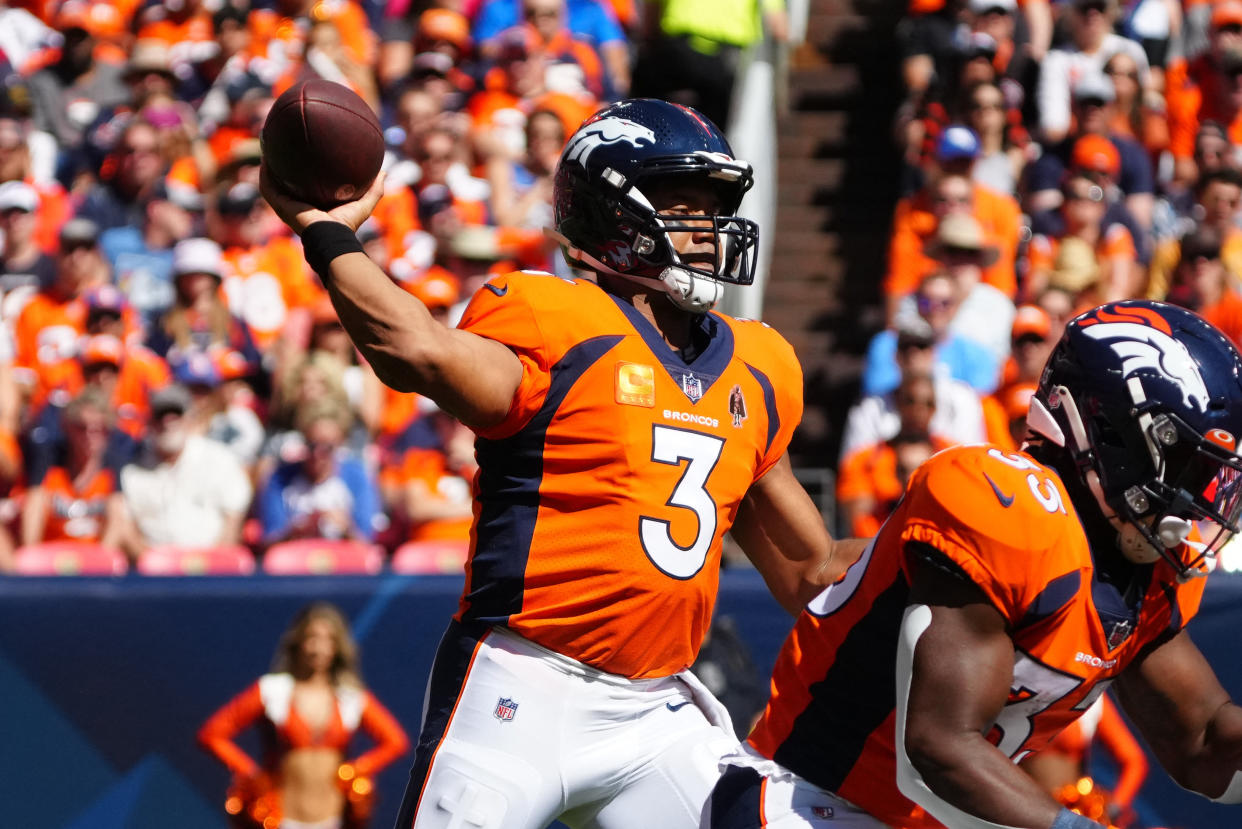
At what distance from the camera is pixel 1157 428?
8.54 feet

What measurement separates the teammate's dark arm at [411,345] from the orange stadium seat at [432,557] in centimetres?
336

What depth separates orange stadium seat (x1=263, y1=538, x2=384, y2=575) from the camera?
249 inches

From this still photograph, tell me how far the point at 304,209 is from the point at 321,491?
378 cm

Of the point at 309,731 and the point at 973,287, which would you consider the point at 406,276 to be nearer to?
the point at 309,731

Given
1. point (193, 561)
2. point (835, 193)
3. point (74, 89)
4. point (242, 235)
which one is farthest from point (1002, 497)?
point (74, 89)

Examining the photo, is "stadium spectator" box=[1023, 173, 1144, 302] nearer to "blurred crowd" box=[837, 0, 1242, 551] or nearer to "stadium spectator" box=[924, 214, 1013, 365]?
"blurred crowd" box=[837, 0, 1242, 551]

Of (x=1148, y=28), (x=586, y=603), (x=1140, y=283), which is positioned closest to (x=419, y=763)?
(x=586, y=603)

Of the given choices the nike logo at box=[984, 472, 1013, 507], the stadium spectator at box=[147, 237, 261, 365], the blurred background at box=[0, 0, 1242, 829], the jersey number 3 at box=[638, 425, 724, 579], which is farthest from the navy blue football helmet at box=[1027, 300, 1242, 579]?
the stadium spectator at box=[147, 237, 261, 365]

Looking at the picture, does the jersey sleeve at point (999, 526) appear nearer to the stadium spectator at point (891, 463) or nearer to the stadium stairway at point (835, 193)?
the stadium spectator at point (891, 463)

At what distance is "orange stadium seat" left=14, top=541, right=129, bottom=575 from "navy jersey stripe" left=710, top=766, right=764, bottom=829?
413cm

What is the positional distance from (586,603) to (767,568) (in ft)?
2.03

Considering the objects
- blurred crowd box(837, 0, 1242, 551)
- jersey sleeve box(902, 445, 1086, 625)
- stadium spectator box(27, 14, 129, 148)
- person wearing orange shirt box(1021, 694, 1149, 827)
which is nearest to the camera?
jersey sleeve box(902, 445, 1086, 625)

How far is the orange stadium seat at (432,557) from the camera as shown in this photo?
6234mm

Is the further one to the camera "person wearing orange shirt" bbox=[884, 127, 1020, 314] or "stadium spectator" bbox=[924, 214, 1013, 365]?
"person wearing orange shirt" bbox=[884, 127, 1020, 314]
